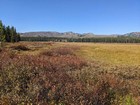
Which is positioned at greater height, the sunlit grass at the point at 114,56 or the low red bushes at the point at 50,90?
the low red bushes at the point at 50,90

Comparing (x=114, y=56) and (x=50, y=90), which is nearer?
(x=50, y=90)

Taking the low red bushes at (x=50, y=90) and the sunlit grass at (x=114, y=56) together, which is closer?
the low red bushes at (x=50, y=90)

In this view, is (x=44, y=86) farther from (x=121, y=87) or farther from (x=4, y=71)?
(x=121, y=87)

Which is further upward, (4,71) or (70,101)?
(4,71)

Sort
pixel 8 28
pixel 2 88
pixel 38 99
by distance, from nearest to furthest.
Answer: pixel 38 99, pixel 2 88, pixel 8 28

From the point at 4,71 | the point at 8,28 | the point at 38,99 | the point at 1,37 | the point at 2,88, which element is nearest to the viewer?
the point at 38,99

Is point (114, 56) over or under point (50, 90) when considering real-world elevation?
under

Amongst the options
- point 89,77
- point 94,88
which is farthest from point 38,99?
point 89,77

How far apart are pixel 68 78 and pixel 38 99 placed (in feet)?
9.95

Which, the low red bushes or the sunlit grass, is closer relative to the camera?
the low red bushes

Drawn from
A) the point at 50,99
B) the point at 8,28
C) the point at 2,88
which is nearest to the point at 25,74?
the point at 2,88

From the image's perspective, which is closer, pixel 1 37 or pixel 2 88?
pixel 2 88

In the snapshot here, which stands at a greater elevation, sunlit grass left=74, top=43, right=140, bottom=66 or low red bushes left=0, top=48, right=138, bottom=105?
low red bushes left=0, top=48, right=138, bottom=105

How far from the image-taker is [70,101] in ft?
24.3
